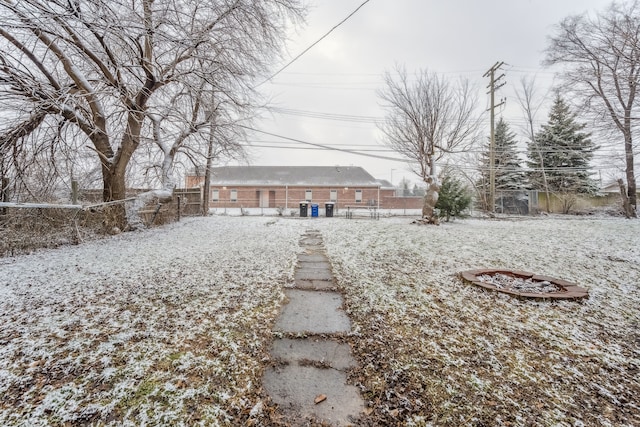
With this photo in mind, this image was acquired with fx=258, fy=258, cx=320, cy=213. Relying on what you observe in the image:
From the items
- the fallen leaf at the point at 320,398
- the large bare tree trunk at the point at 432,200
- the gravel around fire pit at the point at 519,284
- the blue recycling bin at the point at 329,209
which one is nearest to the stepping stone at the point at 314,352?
the fallen leaf at the point at 320,398

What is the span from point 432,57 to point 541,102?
12955 millimetres

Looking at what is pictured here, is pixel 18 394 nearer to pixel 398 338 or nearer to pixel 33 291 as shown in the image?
pixel 33 291

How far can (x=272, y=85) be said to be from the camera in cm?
714

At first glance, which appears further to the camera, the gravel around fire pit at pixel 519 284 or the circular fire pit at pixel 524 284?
the gravel around fire pit at pixel 519 284

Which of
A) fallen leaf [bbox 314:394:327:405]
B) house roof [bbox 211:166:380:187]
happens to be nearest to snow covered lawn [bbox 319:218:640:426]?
fallen leaf [bbox 314:394:327:405]

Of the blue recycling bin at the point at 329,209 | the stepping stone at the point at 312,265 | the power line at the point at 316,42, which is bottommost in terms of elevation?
the stepping stone at the point at 312,265

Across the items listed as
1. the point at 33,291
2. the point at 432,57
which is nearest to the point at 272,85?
the point at 33,291

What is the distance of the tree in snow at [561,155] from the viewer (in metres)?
16.7

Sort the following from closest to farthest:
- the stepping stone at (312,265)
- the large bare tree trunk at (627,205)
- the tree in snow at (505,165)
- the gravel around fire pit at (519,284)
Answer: the gravel around fire pit at (519,284)
the stepping stone at (312,265)
the large bare tree trunk at (627,205)
the tree in snow at (505,165)

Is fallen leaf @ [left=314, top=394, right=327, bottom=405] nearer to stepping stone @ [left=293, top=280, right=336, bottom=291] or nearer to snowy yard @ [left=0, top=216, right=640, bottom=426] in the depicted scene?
snowy yard @ [left=0, top=216, right=640, bottom=426]

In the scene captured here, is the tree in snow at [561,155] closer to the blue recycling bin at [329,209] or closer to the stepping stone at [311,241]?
the blue recycling bin at [329,209]

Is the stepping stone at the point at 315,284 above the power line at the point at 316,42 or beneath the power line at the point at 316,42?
beneath

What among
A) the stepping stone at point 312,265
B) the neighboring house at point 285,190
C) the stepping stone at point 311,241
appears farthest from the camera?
the neighboring house at point 285,190

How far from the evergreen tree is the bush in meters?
9.62
